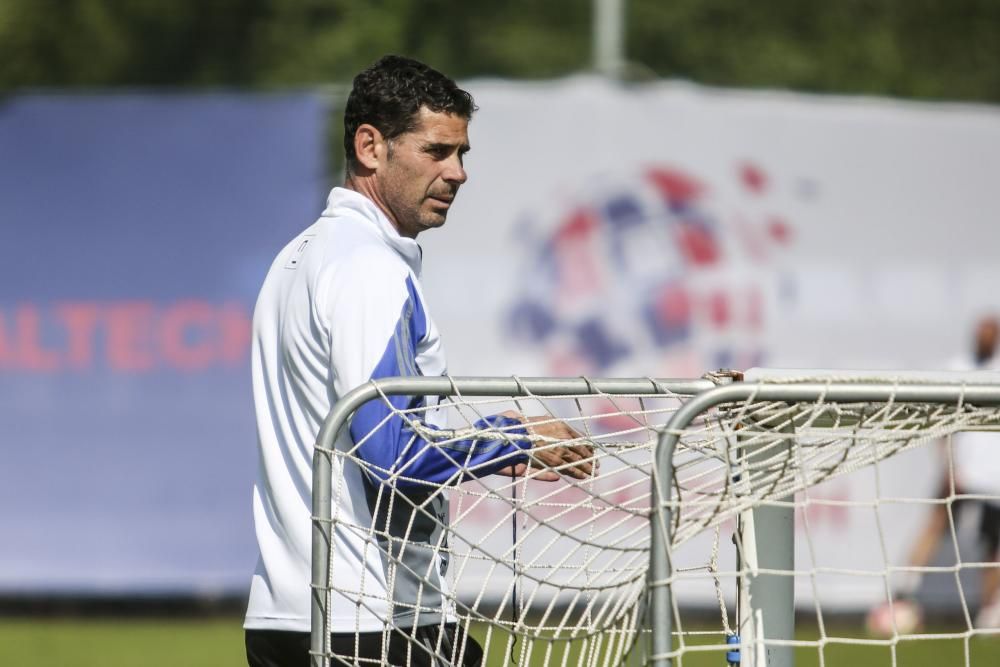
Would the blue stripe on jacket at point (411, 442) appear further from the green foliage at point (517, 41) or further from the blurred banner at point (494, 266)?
the green foliage at point (517, 41)

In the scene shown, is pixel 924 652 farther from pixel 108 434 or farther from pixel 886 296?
pixel 108 434

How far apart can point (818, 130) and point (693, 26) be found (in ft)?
9.60

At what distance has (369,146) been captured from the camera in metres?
3.24

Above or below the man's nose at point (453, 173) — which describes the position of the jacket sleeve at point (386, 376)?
below

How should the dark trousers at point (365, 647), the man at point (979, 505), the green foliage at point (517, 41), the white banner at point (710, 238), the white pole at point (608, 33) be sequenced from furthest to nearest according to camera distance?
the green foliage at point (517, 41) < the white pole at point (608, 33) < the white banner at point (710, 238) < the man at point (979, 505) < the dark trousers at point (365, 647)

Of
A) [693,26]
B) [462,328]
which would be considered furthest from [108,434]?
[693,26]

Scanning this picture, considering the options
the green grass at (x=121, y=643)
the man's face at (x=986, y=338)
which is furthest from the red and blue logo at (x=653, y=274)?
the green grass at (x=121, y=643)

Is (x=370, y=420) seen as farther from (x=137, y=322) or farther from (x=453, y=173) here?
(x=137, y=322)

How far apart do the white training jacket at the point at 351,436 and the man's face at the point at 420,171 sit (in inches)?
3.0

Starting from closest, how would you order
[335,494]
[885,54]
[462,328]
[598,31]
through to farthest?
[335,494]
[462,328]
[598,31]
[885,54]

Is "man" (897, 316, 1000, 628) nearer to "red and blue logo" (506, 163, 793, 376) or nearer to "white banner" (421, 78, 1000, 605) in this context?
"white banner" (421, 78, 1000, 605)

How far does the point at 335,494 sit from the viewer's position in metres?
2.96

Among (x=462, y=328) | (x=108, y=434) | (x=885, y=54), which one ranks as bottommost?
(x=108, y=434)

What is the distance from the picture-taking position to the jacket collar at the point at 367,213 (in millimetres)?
3145
